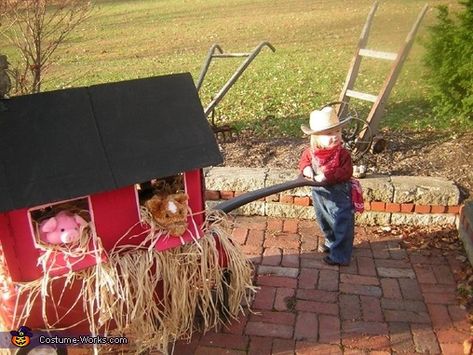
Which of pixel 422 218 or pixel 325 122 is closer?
pixel 325 122

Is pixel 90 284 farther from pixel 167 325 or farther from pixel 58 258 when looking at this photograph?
pixel 167 325

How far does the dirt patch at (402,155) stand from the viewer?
454 centimetres

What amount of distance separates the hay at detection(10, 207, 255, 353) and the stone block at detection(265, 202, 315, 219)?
4.33ft

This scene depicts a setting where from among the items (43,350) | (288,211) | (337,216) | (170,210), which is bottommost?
(288,211)

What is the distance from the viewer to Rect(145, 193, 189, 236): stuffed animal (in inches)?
101

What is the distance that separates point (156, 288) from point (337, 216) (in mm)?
1449

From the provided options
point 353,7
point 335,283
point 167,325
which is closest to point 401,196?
point 335,283

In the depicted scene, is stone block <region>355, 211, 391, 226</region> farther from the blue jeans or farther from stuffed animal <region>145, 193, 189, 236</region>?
stuffed animal <region>145, 193, 189, 236</region>

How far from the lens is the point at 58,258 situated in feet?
7.89

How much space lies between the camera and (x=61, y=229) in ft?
7.93

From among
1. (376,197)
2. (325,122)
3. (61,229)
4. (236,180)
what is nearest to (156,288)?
(61,229)

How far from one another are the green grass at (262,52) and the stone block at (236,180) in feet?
4.66

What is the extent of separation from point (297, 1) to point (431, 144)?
45.3 ft

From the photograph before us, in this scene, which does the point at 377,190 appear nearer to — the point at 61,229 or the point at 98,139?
the point at 98,139
